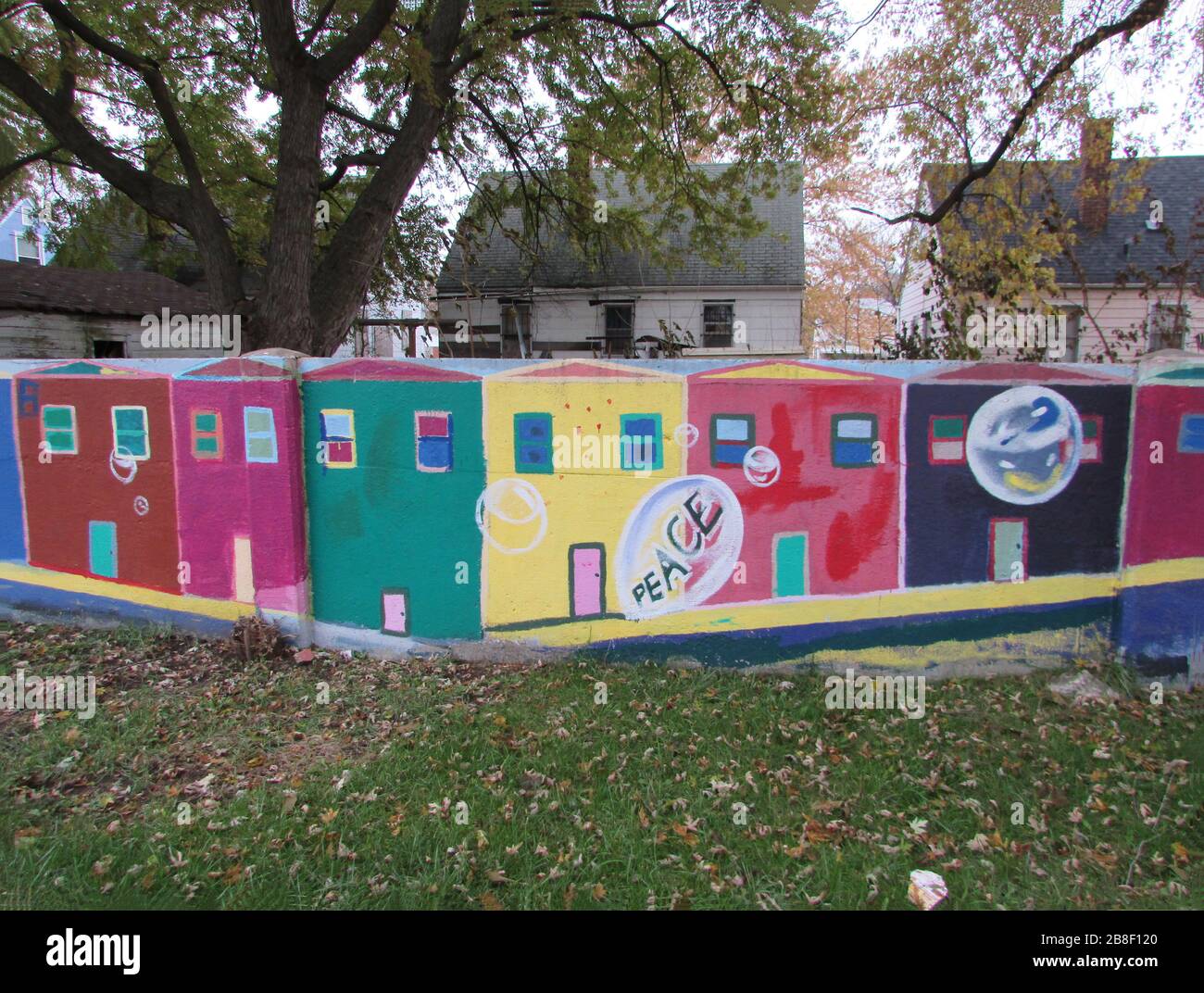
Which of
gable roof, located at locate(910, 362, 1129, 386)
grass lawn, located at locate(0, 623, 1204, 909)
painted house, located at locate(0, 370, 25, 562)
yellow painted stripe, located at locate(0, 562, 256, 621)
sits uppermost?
gable roof, located at locate(910, 362, 1129, 386)

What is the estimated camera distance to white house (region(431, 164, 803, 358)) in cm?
1812

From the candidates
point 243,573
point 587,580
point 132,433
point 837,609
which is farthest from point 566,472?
point 132,433

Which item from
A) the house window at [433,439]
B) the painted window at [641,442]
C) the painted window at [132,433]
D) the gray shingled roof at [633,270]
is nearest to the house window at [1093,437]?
the painted window at [641,442]

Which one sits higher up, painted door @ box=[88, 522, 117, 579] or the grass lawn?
painted door @ box=[88, 522, 117, 579]

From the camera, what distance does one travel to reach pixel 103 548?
5445 mm

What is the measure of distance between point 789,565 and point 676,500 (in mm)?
840

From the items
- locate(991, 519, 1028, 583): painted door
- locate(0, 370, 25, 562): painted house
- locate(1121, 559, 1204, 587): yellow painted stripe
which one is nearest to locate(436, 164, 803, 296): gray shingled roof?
locate(0, 370, 25, 562): painted house

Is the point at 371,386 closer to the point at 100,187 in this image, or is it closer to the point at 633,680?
the point at 633,680

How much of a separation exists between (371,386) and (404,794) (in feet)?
8.92

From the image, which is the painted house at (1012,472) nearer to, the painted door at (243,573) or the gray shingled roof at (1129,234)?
the painted door at (243,573)

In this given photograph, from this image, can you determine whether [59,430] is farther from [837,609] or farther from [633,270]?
[633,270]

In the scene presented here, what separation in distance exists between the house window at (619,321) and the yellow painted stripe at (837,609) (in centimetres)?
1441

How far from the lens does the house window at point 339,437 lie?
498 centimetres

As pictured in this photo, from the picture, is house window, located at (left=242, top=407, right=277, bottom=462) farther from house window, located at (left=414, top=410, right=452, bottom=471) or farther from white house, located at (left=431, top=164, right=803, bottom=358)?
white house, located at (left=431, top=164, right=803, bottom=358)
